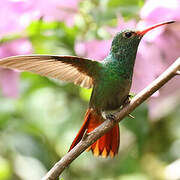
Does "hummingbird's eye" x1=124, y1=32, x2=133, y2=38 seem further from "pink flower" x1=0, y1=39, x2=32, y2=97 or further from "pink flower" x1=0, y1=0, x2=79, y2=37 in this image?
"pink flower" x1=0, y1=39, x2=32, y2=97

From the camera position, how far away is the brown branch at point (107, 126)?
103 cm

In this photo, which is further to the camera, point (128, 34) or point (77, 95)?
point (77, 95)

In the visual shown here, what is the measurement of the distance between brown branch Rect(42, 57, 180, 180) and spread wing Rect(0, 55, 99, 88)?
202 mm

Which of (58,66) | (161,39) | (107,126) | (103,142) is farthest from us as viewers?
(161,39)

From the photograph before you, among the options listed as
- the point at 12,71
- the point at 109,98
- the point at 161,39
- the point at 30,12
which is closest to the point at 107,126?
the point at 109,98

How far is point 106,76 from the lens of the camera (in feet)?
4.46

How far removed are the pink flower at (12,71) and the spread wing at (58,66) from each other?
61 centimetres

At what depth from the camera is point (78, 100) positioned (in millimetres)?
2166

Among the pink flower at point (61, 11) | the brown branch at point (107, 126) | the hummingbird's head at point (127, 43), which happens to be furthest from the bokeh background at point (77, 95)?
the brown branch at point (107, 126)

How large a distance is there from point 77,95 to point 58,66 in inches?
33.1

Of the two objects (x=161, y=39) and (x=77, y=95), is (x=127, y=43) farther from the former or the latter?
(x=77, y=95)

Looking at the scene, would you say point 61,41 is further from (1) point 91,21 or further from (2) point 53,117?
(2) point 53,117

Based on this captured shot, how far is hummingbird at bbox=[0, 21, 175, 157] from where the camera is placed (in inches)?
52.0

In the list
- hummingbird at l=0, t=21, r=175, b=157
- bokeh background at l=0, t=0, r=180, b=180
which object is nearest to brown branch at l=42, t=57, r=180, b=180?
hummingbird at l=0, t=21, r=175, b=157
